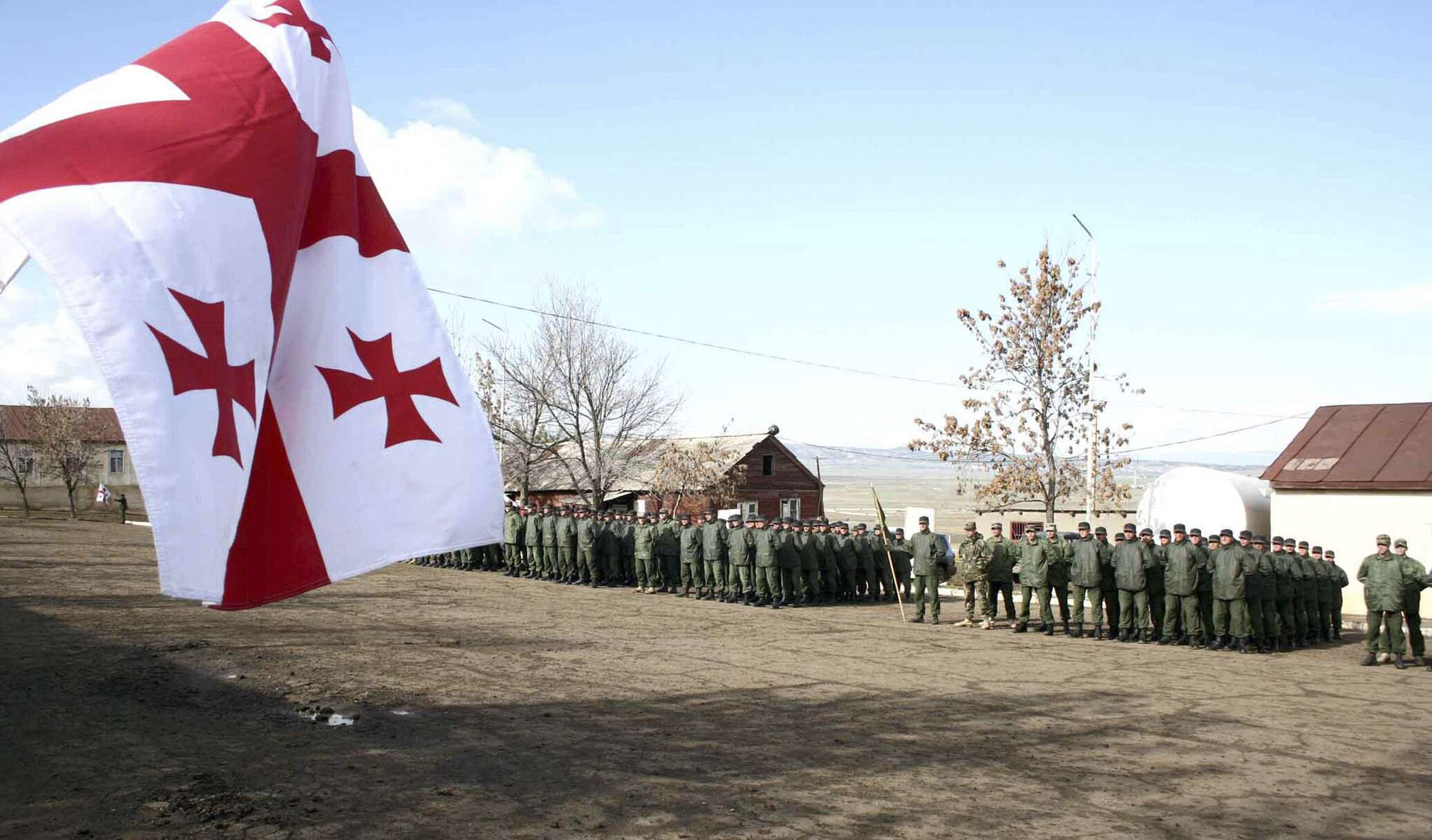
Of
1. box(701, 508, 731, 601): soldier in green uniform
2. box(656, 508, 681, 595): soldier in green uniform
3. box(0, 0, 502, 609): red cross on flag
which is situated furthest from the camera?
box(656, 508, 681, 595): soldier in green uniform

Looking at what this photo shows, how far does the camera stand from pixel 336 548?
4.74 m

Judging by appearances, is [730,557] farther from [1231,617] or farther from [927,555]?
[1231,617]

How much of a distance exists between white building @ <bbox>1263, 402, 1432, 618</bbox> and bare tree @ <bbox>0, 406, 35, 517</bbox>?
2066 inches

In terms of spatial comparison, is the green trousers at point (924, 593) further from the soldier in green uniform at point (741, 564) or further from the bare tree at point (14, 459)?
the bare tree at point (14, 459)

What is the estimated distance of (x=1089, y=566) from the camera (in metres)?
18.5

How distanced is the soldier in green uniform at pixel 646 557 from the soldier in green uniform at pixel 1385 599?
13.7 m

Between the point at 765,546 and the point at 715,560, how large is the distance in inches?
56.3

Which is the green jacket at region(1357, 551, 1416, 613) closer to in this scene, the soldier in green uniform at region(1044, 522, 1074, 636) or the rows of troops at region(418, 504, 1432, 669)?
the rows of troops at region(418, 504, 1432, 669)

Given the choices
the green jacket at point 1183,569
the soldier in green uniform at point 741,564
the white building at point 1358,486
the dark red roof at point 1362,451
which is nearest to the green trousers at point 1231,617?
the green jacket at point 1183,569

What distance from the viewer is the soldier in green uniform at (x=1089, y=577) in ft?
60.6

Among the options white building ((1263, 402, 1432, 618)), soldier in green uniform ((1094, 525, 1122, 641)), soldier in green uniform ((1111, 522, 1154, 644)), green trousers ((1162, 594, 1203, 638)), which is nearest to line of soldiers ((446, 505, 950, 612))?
soldier in green uniform ((1094, 525, 1122, 641))

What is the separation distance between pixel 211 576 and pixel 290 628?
1291 centimetres

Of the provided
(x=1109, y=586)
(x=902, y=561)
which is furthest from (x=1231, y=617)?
(x=902, y=561)

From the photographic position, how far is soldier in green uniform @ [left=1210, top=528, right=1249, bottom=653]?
17297 millimetres
